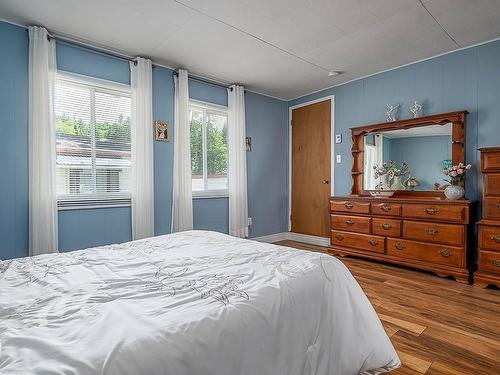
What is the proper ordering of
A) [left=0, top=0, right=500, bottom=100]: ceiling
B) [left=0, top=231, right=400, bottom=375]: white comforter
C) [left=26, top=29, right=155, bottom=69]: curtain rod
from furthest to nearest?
[left=26, top=29, right=155, bottom=69]: curtain rod < [left=0, top=0, right=500, bottom=100]: ceiling < [left=0, top=231, right=400, bottom=375]: white comforter

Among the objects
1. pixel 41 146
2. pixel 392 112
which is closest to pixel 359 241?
pixel 392 112

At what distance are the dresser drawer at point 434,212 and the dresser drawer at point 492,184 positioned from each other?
0.92 ft

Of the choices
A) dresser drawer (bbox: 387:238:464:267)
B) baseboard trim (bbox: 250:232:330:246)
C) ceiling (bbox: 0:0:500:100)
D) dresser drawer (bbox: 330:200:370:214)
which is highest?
ceiling (bbox: 0:0:500:100)

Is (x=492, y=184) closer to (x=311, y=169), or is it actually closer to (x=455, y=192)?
(x=455, y=192)

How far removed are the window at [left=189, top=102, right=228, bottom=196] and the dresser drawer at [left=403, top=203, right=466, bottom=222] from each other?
8.10 ft

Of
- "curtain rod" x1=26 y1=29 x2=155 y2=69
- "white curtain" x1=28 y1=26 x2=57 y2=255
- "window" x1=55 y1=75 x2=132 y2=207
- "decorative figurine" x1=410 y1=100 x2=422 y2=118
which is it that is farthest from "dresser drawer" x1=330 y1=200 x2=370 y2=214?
"white curtain" x1=28 y1=26 x2=57 y2=255

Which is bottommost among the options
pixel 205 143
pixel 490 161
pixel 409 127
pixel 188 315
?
pixel 188 315

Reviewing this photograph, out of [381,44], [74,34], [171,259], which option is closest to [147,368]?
[171,259]

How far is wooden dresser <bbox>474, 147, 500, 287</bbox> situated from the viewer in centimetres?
267

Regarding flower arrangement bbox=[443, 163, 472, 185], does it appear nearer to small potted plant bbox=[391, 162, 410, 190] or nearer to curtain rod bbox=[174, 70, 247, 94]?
small potted plant bbox=[391, 162, 410, 190]

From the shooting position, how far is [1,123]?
2555 millimetres

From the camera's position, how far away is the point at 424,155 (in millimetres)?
3529

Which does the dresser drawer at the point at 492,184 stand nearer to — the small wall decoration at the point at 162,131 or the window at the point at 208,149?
the window at the point at 208,149

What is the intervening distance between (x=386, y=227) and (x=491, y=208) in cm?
103
